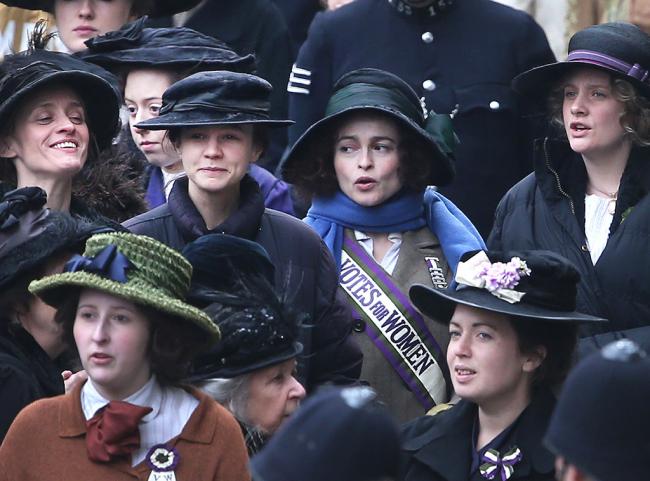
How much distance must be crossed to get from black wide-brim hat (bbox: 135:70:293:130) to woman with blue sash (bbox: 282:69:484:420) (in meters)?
0.53

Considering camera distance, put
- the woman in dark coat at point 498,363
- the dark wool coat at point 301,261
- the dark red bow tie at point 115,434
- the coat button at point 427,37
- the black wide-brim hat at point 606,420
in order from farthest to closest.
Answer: the coat button at point 427,37, the dark wool coat at point 301,261, the woman in dark coat at point 498,363, the dark red bow tie at point 115,434, the black wide-brim hat at point 606,420

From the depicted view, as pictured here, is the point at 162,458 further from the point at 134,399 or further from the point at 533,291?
the point at 533,291

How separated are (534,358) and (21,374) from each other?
1.69 m

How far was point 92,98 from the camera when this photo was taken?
6.46m

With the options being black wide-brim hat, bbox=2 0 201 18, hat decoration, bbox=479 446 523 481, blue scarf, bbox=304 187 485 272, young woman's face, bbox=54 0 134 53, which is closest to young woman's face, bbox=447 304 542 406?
hat decoration, bbox=479 446 523 481

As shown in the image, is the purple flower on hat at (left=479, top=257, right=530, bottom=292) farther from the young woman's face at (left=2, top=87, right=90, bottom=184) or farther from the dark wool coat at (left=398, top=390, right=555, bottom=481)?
the young woman's face at (left=2, top=87, right=90, bottom=184)

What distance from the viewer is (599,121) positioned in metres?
6.84

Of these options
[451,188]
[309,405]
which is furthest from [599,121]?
[309,405]

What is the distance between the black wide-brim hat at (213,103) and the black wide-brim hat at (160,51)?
0.76m

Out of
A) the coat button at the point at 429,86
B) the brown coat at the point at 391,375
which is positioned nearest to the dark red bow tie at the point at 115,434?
the brown coat at the point at 391,375

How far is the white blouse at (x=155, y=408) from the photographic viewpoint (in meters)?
4.87

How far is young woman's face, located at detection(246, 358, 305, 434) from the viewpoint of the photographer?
5.27 meters

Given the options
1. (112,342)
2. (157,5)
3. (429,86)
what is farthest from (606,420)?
(157,5)

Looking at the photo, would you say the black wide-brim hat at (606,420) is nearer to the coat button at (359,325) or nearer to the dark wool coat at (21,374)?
the dark wool coat at (21,374)
